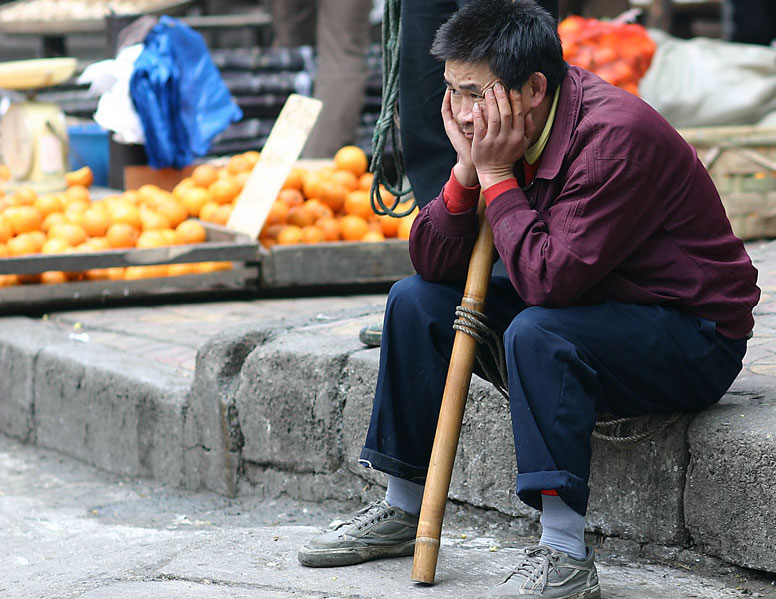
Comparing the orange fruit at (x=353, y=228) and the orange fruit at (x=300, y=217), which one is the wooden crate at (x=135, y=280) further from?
the orange fruit at (x=353, y=228)

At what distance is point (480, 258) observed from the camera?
91.0 inches

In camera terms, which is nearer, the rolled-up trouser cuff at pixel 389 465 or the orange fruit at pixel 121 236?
the rolled-up trouser cuff at pixel 389 465

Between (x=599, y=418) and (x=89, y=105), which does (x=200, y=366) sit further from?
(x=89, y=105)

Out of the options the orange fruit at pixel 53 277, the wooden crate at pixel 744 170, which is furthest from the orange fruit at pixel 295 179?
the wooden crate at pixel 744 170

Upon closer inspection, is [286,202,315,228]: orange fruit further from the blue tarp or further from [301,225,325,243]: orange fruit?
the blue tarp

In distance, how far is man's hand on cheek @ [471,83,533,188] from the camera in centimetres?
217

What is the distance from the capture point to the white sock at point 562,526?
2.14 meters

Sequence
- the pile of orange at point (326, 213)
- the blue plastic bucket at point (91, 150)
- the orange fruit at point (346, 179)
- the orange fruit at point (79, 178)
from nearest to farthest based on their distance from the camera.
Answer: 1. the pile of orange at point (326, 213)
2. the orange fruit at point (346, 179)
3. the orange fruit at point (79, 178)
4. the blue plastic bucket at point (91, 150)

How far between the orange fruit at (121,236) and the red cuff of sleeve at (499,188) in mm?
2953

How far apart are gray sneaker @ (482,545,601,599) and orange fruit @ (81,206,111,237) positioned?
329 centimetres

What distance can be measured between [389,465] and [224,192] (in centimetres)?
316

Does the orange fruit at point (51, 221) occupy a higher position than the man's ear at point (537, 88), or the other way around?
the man's ear at point (537, 88)

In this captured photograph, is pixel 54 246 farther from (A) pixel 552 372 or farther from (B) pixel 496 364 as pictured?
(A) pixel 552 372

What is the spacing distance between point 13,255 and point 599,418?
3.08 m
